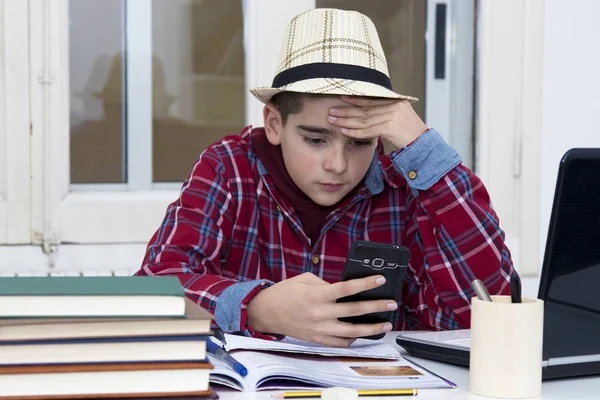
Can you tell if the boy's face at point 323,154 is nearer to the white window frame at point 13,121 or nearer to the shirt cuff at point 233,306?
the shirt cuff at point 233,306

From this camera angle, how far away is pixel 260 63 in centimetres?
227

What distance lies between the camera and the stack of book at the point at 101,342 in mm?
753

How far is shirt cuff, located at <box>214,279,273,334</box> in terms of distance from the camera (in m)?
1.22

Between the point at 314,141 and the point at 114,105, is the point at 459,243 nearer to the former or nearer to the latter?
the point at 314,141

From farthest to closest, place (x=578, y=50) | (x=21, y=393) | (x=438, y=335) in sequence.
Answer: (x=578, y=50) < (x=438, y=335) < (x=21, y=393)

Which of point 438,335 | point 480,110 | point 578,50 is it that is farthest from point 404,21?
point 438,335

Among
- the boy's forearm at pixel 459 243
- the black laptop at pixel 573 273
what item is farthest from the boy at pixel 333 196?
the black laptop at pixel 573 273

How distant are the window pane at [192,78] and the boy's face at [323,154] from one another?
0.82m

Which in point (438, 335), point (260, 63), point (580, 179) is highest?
point (260, 63)

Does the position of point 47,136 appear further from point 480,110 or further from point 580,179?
point 580,179

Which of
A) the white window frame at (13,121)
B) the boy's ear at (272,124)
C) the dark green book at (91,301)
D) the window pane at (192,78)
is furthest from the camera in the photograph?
the window pane at (192,78)

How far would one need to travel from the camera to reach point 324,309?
1120 mm

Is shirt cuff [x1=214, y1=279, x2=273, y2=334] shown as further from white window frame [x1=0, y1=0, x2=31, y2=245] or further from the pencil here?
white window frame [x1=0, y1=0, x2=31, y2=245]

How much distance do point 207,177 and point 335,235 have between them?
10.6 inches
